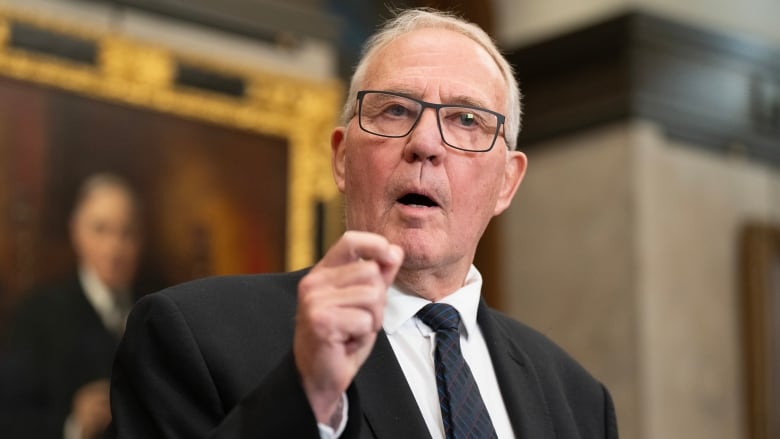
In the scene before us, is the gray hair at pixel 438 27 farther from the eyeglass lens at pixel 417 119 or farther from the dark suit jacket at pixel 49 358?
the dark suit jacket at pixel 49 358

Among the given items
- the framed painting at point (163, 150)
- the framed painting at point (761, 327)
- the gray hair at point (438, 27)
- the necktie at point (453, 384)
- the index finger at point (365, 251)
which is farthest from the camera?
the framed painting at point (761, 327)

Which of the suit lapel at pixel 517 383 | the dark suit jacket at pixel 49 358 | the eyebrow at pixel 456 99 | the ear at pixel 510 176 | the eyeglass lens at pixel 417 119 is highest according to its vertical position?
the eyebrow at pixel 456 99

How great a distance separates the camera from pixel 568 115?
926cm

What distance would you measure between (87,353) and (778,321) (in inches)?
181

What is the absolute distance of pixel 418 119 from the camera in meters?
3.03

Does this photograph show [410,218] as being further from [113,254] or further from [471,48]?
[113,254]

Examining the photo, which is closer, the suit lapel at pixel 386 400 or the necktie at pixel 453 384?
the suit lapel at pixel 386 400

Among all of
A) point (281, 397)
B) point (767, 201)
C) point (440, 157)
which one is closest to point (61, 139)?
point (767, 201)

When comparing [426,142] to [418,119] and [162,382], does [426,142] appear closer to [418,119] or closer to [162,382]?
[418,119]

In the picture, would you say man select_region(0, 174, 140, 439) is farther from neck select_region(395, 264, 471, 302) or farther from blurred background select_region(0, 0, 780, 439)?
neck select_region(395, 264, 471, 302)

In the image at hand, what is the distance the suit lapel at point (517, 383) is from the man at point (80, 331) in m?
4.76

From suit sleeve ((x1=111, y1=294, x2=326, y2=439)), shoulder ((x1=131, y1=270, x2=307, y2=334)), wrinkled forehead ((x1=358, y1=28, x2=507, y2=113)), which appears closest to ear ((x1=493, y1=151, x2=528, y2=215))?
wrinkled forehead ((x1=358, y1=28, x2=507, y2=113))

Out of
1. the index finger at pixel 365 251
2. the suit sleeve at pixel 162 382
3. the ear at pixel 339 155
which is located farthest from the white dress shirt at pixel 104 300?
the index finger at pixel 365 251

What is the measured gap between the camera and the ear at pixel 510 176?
11.4 feet
